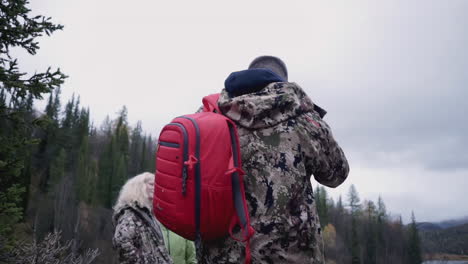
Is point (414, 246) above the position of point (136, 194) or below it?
below

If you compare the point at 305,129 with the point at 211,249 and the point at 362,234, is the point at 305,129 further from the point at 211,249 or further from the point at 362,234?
the point at 362,234

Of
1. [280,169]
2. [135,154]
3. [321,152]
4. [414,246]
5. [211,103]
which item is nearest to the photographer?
[280,169]

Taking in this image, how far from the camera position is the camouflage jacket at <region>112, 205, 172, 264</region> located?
3098 mm

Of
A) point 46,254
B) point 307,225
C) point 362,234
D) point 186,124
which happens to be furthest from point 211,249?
point 362,234

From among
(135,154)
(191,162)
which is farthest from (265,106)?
(135,154)

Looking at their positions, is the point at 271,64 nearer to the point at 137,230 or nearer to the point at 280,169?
the point at 280,169

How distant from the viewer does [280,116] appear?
178 cm

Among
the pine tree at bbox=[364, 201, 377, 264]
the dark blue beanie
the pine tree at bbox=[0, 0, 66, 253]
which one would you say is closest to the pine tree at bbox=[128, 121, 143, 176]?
the pine tree at bbox=[364, 201, 377, 264]

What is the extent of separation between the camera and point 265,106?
1750 mm

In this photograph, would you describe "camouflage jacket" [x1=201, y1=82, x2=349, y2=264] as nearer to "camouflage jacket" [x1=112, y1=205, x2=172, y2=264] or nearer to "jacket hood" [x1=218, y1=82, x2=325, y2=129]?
"jacket hood" [x1=218, y1=82, x2=325, y2=129]

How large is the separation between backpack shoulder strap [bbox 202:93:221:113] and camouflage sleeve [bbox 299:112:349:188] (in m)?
0.51

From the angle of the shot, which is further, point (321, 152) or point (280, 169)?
point (321, 152)

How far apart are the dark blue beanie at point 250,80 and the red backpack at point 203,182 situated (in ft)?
0.80

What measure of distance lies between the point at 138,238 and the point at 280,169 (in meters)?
2.06
